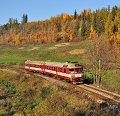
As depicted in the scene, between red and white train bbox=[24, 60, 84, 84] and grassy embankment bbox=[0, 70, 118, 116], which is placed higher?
red and white train bbox=[24, 60, 84, 84]

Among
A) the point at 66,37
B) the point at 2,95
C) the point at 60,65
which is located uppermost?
the point at 66,37

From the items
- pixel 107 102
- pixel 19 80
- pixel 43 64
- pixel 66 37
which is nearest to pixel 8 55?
pixel 66 37

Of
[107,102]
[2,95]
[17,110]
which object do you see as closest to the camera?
[17,110]

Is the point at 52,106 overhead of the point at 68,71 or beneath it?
beneath

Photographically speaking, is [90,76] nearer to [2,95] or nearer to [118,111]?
[2,95]

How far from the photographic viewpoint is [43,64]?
5403 centimetres

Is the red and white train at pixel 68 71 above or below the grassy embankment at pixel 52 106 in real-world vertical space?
above

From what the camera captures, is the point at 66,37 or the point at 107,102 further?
A: the point at 66,37

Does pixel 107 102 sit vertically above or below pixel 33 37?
below

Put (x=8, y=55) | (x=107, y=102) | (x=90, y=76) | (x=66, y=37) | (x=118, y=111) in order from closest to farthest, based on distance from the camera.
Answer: (x=118, y=111)
(x=107, y=102)
(x=90, y=76)
(x=8, y=55)
(x=66, y=37)

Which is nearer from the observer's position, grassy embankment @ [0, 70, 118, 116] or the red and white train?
grassy embankment @ [0, 70, 118, 116]

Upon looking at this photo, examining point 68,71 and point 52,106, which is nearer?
point 52,106

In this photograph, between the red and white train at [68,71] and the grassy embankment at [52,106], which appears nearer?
the grassy embankment at [52,106]

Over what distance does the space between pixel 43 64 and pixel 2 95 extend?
21539mm
